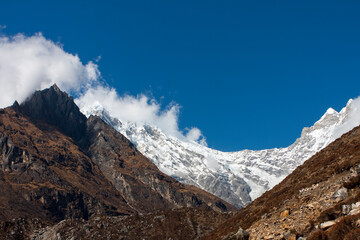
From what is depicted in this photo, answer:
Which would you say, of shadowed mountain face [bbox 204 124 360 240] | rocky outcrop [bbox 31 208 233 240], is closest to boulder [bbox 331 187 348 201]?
shadowed mountain face [bbox 204 124 360 240]

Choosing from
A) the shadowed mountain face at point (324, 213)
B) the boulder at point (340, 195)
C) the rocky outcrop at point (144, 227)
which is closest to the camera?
the shadowed mountain face at point (324, 213)

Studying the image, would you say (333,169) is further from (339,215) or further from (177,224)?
(177,224)

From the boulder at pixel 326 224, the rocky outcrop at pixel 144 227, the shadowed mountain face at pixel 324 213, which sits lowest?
the boulder at pixel 326 224

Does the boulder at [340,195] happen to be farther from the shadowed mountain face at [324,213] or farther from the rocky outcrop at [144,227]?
the rocky outcrop at [144,227]

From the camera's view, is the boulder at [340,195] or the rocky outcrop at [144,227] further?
the rocky outcrop at [144,227]

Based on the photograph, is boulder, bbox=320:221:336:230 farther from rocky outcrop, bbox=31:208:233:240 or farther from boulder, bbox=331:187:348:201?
rocky outcrop, bbox=31:208:233:240

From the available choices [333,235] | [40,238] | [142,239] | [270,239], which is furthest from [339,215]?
[40,238]

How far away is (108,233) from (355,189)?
126m

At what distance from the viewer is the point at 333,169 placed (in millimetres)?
38281

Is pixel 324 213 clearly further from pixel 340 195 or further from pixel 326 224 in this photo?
pixel 340 195

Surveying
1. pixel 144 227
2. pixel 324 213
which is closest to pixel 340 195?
pixel 324 213

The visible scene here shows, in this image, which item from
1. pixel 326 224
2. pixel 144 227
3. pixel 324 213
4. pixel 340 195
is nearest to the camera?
pixel 326 224

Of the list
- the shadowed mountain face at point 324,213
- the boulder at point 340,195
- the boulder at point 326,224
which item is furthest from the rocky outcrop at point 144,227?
the boulder at point 326,224

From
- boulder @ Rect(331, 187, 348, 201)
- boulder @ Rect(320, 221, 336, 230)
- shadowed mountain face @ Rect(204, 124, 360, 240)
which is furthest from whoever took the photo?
boulder @ Rect(331, 187, 348, 201)
